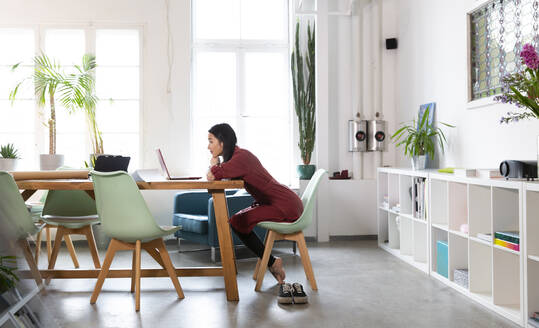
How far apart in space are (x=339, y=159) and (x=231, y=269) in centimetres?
308

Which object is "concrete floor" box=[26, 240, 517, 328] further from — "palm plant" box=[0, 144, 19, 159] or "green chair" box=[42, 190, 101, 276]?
"palm plant" box=[0, 144, 19, 159]

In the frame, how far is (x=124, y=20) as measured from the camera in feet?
19.5

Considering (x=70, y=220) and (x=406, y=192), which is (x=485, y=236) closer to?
(x=406, y=192)

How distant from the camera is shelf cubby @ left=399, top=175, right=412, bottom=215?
4594 mm

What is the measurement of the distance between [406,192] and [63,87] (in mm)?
3983

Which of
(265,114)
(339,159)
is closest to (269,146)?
(265,114)

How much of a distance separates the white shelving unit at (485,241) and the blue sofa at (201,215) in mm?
1623

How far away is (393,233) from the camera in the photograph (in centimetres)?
502

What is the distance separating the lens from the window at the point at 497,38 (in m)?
3.33

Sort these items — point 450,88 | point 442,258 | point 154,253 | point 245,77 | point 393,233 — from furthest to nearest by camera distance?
1. point 245,77
2. point 393,233
3. point 450,88
4. point 442,258
5. point 154,253

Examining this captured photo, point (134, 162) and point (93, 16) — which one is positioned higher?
Answer: point (93, 16)

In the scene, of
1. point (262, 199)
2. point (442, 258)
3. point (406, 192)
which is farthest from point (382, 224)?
point (262, 199)

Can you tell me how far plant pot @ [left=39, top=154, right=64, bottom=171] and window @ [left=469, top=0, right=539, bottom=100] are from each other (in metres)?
4.30

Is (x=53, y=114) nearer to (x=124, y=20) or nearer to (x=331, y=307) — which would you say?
(x=124, y=20)
